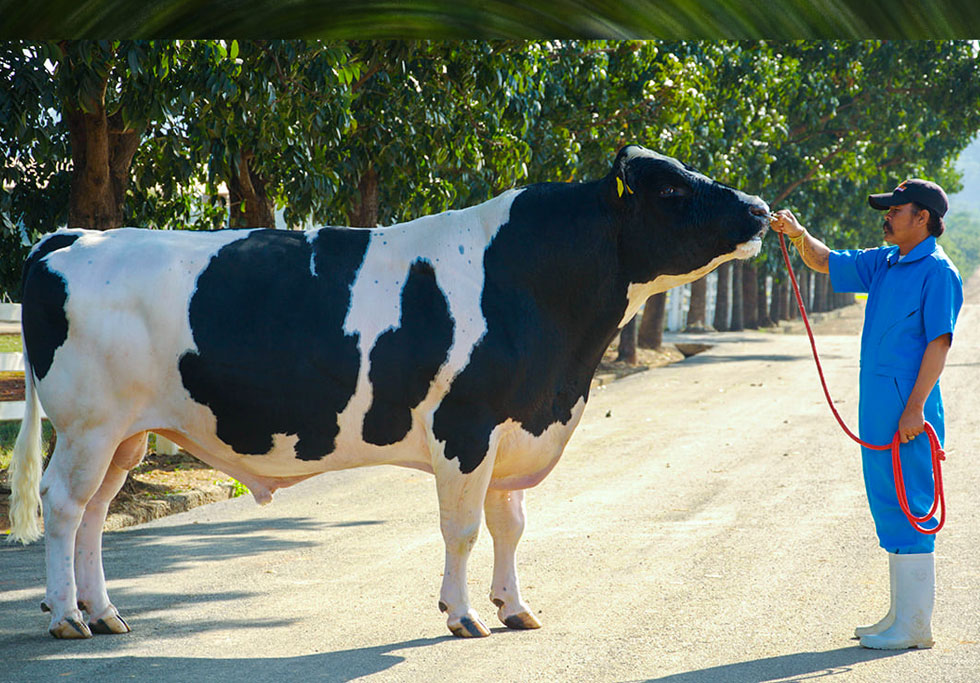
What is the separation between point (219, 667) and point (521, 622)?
5.01ft

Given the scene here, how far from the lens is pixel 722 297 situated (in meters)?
42.4

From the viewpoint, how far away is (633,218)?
558 centimetres

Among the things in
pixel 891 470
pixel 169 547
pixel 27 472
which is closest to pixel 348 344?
pixel 27 472

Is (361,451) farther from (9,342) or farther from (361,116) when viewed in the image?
(9,342)

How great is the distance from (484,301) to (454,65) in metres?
6.40

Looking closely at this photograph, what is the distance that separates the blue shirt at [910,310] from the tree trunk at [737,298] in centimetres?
3740

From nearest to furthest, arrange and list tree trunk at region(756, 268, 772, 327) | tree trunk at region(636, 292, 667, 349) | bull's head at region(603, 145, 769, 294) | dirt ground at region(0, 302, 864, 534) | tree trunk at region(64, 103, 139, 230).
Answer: bull's head at region(603, 145, 769, 294), dirt ground at region(0, 302, 864, 534), tree trunk at region(64, 103, 139, 230), tree trunk at region(636, 292, 667, 349), tree trunk at region(756, 268, 772, 327)

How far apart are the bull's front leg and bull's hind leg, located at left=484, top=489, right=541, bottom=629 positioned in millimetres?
249

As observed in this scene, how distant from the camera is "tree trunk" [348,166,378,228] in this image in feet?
43.2

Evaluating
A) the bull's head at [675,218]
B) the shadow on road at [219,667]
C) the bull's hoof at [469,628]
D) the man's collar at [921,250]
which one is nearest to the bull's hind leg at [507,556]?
the bull's hoof at [469,628]

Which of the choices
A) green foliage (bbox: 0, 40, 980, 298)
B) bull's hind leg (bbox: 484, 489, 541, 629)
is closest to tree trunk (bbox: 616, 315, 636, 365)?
green foliage (bbox: 0, 40, 980, 298)

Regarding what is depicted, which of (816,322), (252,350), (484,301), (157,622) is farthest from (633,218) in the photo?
(816,322)

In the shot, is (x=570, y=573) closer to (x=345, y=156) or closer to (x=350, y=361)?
(x=350, y=361)

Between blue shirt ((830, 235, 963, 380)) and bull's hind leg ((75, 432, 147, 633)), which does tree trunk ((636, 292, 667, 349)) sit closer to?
blue shirt ((830, 235, 963, 380))
